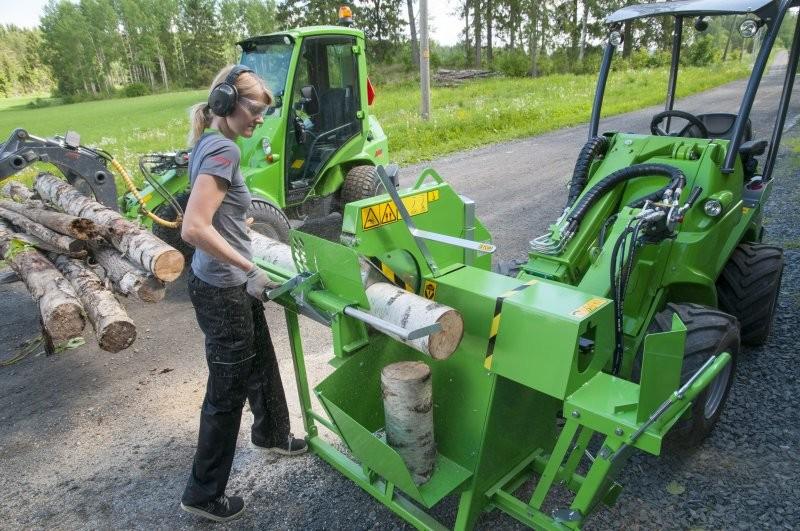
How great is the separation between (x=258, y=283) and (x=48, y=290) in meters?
2.29

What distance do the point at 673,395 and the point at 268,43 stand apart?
19.7 ft

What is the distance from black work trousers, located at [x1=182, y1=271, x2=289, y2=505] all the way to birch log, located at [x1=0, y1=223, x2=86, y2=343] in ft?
4.95

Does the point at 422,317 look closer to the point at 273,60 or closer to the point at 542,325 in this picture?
the point at 542,325

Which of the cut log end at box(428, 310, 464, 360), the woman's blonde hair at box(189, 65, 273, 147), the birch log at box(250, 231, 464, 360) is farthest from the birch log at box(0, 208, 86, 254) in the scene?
the cut log end at box(428, 310, 464, 360)

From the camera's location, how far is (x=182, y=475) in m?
3.12

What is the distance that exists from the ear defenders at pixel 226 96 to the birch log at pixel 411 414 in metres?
1.28

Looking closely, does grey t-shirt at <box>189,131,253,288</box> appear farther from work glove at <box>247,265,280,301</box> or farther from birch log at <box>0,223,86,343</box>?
birch log at <box>0,223,86,343</box>

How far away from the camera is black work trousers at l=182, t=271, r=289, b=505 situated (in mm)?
2572

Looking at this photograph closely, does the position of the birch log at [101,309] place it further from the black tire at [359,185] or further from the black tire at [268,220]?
the black tire at [359,185]

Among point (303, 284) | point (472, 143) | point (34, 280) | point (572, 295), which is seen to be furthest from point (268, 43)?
point (472, 143)

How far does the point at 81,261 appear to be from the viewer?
4414 millimetres

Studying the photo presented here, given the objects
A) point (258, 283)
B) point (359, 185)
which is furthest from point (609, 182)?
point (359, 185)

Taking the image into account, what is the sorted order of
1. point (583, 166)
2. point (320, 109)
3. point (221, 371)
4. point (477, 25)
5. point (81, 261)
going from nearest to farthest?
1. point (221, 371)
2. point (583, 166)
3. point (81, 261)
4. point (320, 109)
5. point (477, 25)

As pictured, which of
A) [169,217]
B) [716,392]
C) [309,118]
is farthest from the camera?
[309,118]
